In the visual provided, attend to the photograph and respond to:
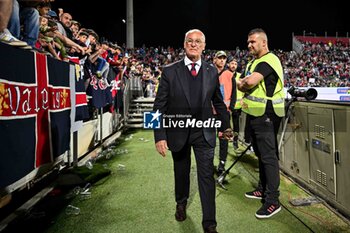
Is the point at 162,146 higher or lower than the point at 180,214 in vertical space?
higher

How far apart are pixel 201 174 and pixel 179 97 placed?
2.55 ft

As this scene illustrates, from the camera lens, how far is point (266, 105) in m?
3.03

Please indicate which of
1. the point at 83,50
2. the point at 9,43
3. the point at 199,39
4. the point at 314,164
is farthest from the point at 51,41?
the point at 314,164

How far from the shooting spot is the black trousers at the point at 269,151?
9.81ft

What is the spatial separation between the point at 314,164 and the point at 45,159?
3273 millimetres

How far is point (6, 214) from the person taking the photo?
2906mm

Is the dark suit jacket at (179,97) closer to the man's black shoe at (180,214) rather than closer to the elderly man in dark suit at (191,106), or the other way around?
the elderly man in dark suit at (191,106)

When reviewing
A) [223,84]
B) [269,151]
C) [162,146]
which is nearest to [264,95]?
[269,151]

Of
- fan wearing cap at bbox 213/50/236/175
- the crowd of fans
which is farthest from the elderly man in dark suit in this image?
fan wearing cap at bbox 213/50/236/175

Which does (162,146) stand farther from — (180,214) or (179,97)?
(180,214)

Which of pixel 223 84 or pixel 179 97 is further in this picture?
pixel 223 84

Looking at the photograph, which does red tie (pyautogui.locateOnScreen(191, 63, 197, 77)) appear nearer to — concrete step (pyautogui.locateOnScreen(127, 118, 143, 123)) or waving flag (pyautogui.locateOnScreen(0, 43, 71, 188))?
waving flag (pyautogui.locateOnScreen(0, 43, 71, 188))

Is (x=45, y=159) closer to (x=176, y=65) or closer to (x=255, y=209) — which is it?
(x=176, y=65)

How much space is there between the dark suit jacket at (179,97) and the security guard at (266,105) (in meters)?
0.59
